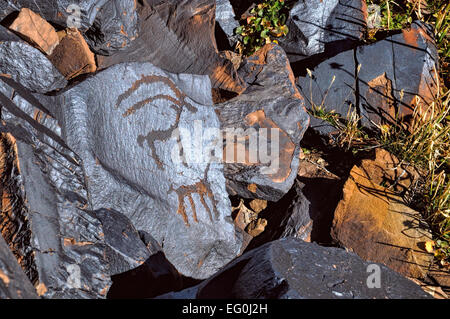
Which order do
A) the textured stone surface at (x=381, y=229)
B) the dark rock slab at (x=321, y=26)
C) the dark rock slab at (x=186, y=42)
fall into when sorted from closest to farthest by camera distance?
1. the textured stone surface at (x=381, y=229)
2. the dark rock slab at (x=186, y=42)
3. the dark rock slab at (x=321, y=26)

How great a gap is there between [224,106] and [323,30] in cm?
131

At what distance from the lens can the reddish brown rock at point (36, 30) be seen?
2854 millimetres

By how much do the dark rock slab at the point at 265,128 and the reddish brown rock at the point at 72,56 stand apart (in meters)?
1.00

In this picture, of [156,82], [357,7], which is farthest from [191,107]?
[357,7]

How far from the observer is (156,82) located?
3045mm

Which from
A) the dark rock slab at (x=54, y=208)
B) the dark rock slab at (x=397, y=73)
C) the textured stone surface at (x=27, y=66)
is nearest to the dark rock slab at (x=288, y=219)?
the dark rock slab at (x=397, y=73)

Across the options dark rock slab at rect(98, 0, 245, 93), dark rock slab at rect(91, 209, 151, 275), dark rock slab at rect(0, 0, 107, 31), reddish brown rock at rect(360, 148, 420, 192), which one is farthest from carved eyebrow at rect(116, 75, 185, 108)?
reddish brown rock at rect(360, 148, 420, 192)

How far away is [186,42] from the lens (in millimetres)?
3459

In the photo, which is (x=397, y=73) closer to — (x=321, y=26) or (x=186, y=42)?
(x=321, y=26)

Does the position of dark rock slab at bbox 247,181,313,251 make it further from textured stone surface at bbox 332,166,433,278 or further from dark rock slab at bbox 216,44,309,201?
textured stone surface at bbox 332,166,433,278

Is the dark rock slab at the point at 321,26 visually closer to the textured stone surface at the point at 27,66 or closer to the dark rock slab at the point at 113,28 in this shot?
the dark rock slab at the point at 113,28

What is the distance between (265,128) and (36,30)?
1.67m

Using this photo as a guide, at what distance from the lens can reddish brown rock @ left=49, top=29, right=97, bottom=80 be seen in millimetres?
3047

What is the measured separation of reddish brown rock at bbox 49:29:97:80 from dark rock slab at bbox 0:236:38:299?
4.82ft
